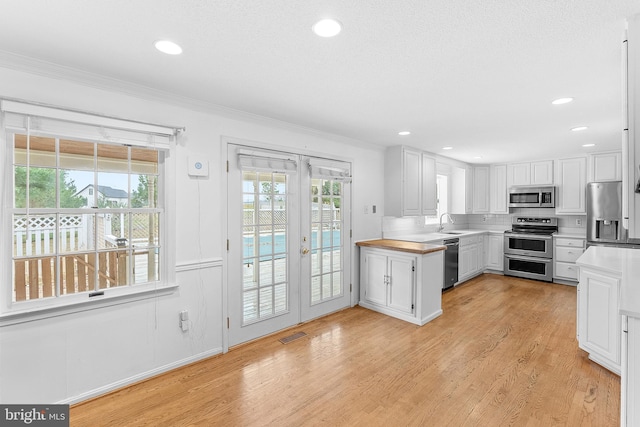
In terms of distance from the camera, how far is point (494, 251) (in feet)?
20.6

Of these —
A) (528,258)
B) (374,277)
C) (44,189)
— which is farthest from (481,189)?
(44,189)

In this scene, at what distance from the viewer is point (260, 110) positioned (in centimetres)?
302

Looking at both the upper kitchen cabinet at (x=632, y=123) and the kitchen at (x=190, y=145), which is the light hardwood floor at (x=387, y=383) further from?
the upper kitchen cabinet at (x=632, y=123)

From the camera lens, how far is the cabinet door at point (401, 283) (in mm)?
3760

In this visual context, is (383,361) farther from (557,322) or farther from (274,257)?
(557,322)

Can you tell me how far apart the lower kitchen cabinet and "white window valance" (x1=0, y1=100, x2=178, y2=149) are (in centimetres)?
290

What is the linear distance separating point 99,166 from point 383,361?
115 inches

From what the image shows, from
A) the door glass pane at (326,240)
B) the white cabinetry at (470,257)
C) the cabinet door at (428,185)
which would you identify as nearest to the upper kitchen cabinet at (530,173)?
the white cabinetry at (470,257)

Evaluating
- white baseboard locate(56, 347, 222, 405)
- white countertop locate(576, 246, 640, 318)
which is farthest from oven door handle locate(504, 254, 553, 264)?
white baseboard locate(56, 347, 222, 405)

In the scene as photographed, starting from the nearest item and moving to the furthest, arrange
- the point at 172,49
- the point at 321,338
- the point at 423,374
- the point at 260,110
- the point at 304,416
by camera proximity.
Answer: the point at 172,49 < the point at 304,416 < the point at 423,374 < the point at 260,110 < the point at 321,338

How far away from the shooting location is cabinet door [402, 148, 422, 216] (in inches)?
183

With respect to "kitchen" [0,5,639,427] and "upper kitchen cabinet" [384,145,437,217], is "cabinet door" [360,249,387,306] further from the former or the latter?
"upper kitchen cabinet" [384,145,437,217]

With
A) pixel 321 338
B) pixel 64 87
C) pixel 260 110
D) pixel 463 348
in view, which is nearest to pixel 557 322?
pixel 463 348

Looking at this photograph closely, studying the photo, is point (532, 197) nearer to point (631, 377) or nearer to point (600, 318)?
point (600, 318)
